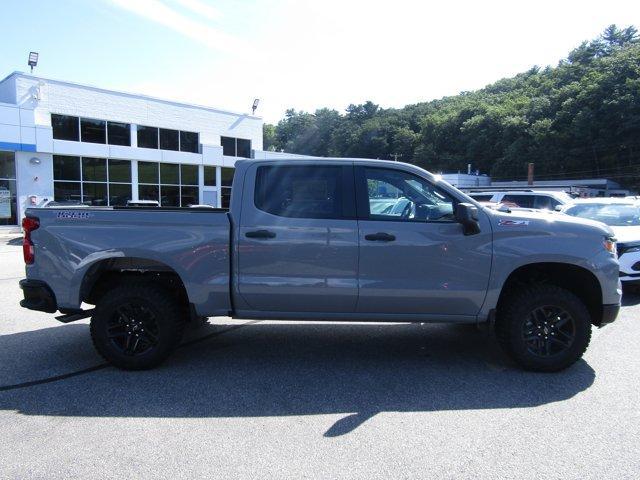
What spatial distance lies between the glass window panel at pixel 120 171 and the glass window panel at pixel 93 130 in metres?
1.32

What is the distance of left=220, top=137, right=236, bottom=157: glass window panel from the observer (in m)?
33.5

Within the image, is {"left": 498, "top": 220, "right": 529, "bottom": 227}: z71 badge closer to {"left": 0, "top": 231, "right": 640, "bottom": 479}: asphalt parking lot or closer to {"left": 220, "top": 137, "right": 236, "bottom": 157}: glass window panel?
{"left": 0, "top": 231, "right": 640, "bottom": 479}: asphalt parking lot

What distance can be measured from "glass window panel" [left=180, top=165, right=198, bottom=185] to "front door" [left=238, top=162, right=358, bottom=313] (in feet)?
89.1

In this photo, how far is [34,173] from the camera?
76.8 ft

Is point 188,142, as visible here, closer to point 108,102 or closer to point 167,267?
point 108,102

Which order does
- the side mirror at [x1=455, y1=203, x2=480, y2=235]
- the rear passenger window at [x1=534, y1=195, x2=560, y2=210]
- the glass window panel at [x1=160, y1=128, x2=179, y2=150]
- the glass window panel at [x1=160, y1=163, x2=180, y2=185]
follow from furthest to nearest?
1. the glass window panel at [x1=160, y1=128, x2=179, y2=150]
2. the glass window panel at [x1=160, y1=163, x2=180, y2=185]
3. the rear passenger window at [x1=534, y1=195, x2=560, y2=210]
4. the side mirror at [x1=455, y1=203, x2=480, y2=235]

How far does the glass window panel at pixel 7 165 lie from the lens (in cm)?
2294

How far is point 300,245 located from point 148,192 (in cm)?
2586

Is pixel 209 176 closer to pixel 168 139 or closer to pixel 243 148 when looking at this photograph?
pixel 168 139

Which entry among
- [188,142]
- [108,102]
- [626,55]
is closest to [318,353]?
[108,102]

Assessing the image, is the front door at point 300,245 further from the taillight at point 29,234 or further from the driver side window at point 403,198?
the taillight at point 29,234

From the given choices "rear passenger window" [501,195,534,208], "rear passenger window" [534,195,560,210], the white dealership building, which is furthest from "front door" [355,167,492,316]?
the white dealership building

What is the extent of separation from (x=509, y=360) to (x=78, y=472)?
405cm

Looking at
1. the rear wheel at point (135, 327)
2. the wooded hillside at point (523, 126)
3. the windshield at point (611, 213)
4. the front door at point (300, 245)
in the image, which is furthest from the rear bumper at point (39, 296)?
the wooded hillside at point (523, 126)
